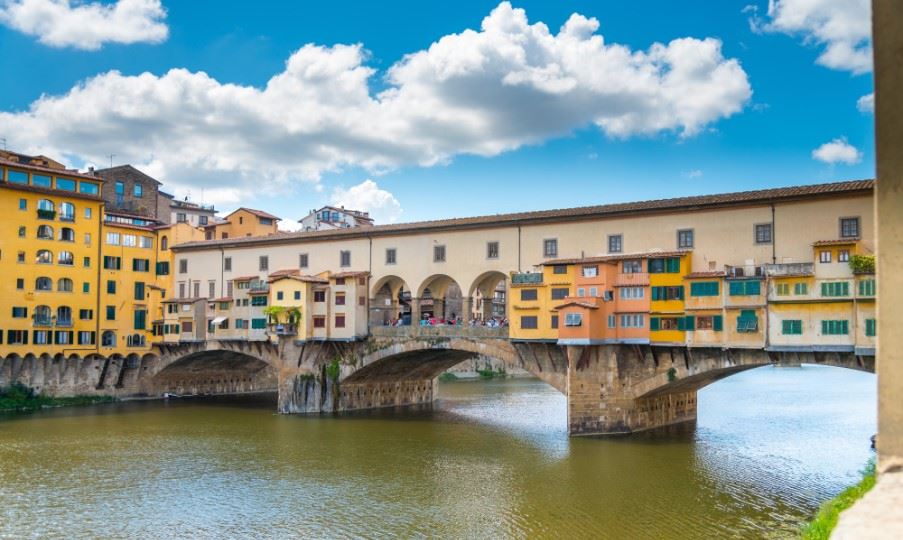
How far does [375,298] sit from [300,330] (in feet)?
17.3

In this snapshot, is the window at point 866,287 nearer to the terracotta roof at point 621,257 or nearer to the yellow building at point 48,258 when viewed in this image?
the terracotta roof at point 621,257

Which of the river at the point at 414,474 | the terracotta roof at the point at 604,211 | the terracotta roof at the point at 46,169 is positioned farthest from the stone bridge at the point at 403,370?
the terracotta roof at the point at 46,169

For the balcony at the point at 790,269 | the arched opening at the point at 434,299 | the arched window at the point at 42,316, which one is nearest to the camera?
the balcony at the point at 790,269

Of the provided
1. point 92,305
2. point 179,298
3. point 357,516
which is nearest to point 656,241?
point 357,516

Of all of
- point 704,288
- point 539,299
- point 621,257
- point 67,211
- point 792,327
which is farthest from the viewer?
point 67,211

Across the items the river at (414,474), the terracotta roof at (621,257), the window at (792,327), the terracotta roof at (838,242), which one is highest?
the terracotta roof at (838,242)

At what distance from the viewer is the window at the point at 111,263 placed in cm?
5767

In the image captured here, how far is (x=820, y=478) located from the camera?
2984cm

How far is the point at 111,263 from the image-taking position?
2287 inches

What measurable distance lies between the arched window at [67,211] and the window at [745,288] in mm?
45387

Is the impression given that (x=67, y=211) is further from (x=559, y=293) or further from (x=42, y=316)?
(x=559, y=293)

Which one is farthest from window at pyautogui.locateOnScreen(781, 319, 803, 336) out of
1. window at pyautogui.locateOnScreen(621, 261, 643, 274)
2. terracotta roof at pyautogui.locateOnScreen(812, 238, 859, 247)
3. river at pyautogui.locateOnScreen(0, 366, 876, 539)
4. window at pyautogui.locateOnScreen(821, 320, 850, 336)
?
window at pyautogui.locateOnScreen(621, 261, 643, 274)

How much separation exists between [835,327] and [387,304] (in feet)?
92.4

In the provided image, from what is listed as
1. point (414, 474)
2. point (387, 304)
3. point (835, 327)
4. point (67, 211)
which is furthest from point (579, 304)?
point (67, 211)
